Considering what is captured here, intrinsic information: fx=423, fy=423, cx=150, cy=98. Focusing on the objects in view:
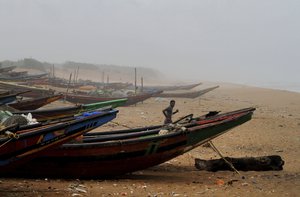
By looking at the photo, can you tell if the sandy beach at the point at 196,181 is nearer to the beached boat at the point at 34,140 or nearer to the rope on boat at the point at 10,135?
the beached boat at the point at 34,140

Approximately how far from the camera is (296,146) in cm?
1203

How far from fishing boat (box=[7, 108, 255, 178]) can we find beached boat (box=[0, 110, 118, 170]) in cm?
56

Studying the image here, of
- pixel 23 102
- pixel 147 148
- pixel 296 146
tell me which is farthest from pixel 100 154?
pixel 296 146

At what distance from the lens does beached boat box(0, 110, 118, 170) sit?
588cm

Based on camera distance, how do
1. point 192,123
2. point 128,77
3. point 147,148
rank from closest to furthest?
point 147,148 < point 192,123 < point 128,77

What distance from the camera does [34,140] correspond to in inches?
237

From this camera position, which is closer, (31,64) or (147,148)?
(147,148)

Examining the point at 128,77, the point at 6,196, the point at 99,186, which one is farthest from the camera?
the point at 128,77

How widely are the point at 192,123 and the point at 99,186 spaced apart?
2551 mm

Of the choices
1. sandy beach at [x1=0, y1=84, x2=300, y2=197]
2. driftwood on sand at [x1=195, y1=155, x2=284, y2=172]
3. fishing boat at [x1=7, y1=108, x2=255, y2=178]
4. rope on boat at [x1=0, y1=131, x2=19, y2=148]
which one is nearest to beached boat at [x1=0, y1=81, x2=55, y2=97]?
sandy beach at [x1=0, y1=84, x2=300, y2=197]

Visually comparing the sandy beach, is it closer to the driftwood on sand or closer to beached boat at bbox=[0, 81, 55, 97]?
the driftwood on sand

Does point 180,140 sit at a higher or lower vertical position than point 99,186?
higher

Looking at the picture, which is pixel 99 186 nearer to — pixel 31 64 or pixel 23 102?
pixel 23 102

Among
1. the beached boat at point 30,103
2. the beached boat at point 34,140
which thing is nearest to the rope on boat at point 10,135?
the beached boat at point 34,140
